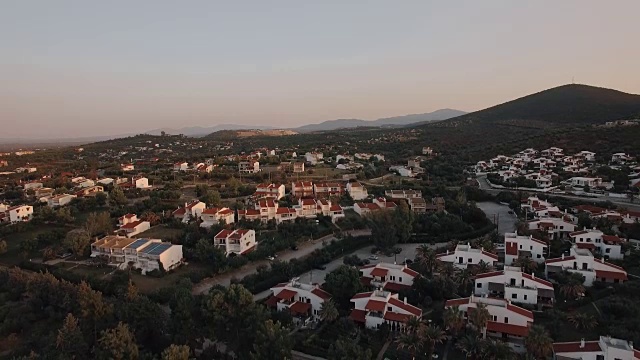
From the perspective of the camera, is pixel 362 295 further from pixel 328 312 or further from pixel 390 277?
pixel 390 277

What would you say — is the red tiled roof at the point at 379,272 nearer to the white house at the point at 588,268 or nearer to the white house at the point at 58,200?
→ the white house at the point at 588,268

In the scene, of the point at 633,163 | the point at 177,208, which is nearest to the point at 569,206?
the point at 633,163

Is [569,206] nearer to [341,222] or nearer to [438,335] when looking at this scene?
[341,222]

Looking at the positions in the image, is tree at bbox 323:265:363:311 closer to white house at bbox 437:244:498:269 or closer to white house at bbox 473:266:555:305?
white house at bbox 473:266:555:305

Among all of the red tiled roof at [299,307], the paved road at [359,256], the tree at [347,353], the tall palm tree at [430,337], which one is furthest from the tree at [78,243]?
the tall palm tree at [430,337]

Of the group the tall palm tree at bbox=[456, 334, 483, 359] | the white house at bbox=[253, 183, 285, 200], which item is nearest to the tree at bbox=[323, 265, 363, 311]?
the tall palm tree at bbox=[456, 334, 483, 359]

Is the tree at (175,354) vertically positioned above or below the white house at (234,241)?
above
